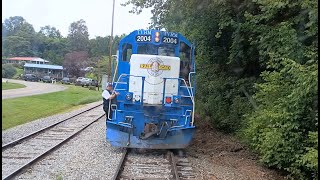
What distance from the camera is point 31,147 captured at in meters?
11.0

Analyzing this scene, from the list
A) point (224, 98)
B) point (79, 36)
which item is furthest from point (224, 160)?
point (79, 36)

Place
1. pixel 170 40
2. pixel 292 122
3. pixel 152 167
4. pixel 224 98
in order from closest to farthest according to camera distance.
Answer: pixel 292 122
pixel 152 167
pixel 170 40
pixel 224 98

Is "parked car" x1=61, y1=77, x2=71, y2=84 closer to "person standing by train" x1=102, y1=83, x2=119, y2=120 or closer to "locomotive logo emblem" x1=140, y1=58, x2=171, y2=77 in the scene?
"person standing by train" x1=102, y1=83, x2=119, y2=120

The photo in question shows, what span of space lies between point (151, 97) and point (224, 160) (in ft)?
8.52

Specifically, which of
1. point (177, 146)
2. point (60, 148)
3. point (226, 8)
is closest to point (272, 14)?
point (226, 8)

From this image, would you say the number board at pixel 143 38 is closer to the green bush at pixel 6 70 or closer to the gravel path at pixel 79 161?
the gravel path at pixel 79 161

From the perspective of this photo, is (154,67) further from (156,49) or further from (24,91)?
(24,91)

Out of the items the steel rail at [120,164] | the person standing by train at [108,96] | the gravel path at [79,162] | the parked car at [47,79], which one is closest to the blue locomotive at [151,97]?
the person standing by train at [108,96]

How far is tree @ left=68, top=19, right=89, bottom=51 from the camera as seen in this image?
226 ft

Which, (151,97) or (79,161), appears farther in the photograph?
(151,97)

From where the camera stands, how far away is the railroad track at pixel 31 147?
8.26 metres

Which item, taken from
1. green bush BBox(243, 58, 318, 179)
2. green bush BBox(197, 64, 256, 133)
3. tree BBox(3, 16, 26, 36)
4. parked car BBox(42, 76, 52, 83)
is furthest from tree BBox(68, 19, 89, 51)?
green bush BBox(243, 58, 318, 179)

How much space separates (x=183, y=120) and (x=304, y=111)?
3.79 metres

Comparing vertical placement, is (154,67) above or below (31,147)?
above
